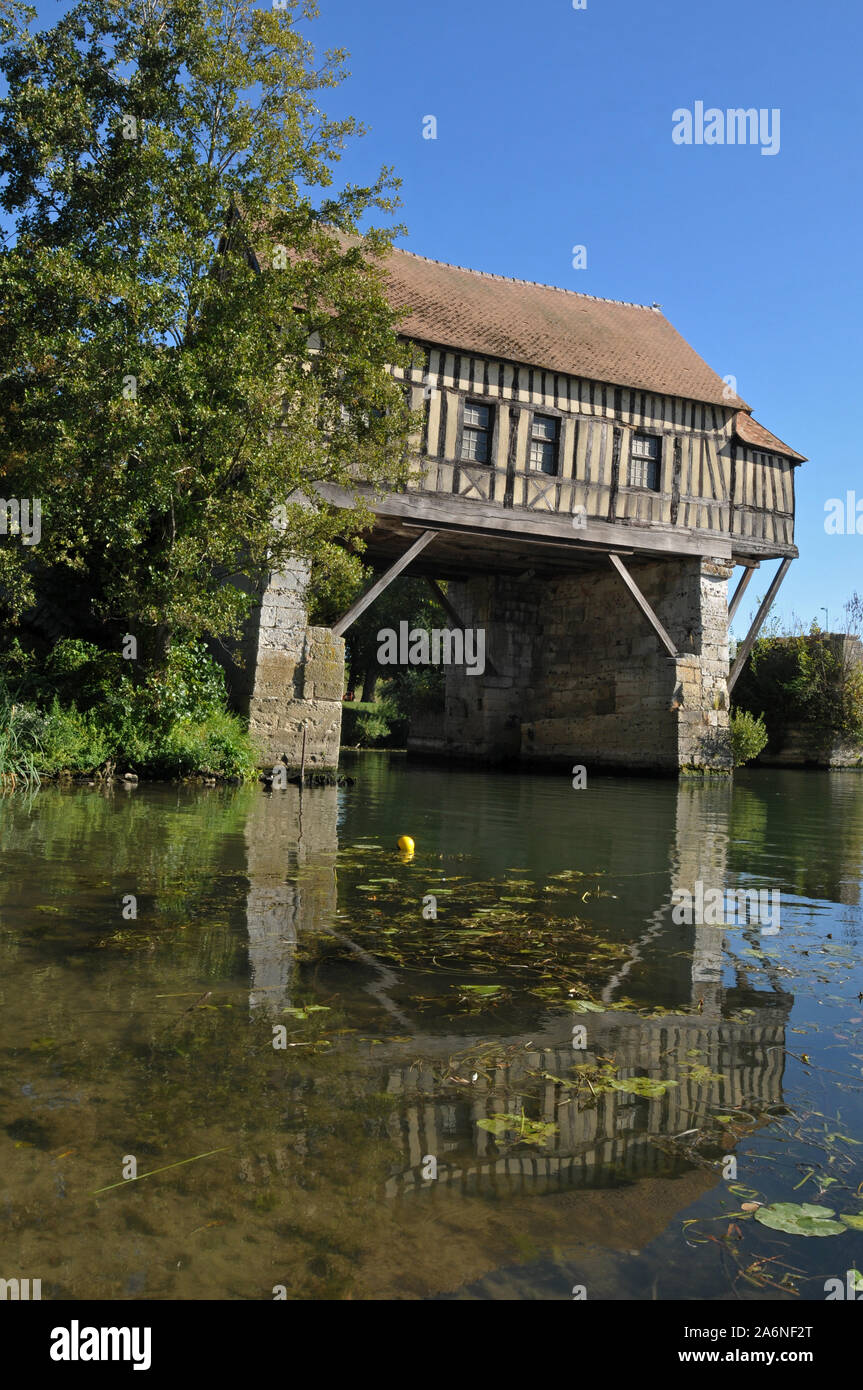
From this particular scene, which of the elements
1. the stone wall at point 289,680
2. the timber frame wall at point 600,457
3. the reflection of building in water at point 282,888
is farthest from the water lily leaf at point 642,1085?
the timber frame wall at point 600,457

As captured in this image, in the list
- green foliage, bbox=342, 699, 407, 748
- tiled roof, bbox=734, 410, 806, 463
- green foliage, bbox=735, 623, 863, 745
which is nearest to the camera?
tiled roof, bbox=734, 410, 806, 463

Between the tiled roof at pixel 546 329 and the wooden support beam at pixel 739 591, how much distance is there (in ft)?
11.1

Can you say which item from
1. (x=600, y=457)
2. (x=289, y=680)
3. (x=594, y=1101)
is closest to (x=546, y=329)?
(x=600, y=457)

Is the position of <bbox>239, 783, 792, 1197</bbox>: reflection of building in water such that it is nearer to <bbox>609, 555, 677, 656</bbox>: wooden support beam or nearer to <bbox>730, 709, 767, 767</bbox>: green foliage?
<bbox>609, 555, 677, 656</bbox>: wooden support beam

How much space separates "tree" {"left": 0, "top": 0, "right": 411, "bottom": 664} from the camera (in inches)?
420

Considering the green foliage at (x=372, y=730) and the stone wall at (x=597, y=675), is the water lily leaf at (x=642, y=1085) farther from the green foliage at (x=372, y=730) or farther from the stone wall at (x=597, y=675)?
the green foliage at (x=372, y=730)

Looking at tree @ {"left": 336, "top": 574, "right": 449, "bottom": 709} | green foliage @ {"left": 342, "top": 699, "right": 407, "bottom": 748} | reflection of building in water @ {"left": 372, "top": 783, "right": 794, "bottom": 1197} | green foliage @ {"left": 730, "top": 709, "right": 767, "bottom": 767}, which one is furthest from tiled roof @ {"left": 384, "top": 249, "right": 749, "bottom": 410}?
green foliage @ {"left": 342, "top": 699, "right": 407, "bottom": 748}

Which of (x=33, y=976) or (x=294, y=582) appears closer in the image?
(x=33, y=976)

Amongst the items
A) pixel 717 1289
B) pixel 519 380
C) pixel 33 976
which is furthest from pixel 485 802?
pixel 717 1289

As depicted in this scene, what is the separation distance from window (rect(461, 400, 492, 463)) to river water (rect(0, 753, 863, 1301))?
12.1 m

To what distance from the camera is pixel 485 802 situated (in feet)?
42.1

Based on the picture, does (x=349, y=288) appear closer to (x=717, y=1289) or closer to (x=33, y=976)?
(x=33, y=976)

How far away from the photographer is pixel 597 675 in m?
21.2

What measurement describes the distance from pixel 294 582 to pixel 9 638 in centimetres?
419
